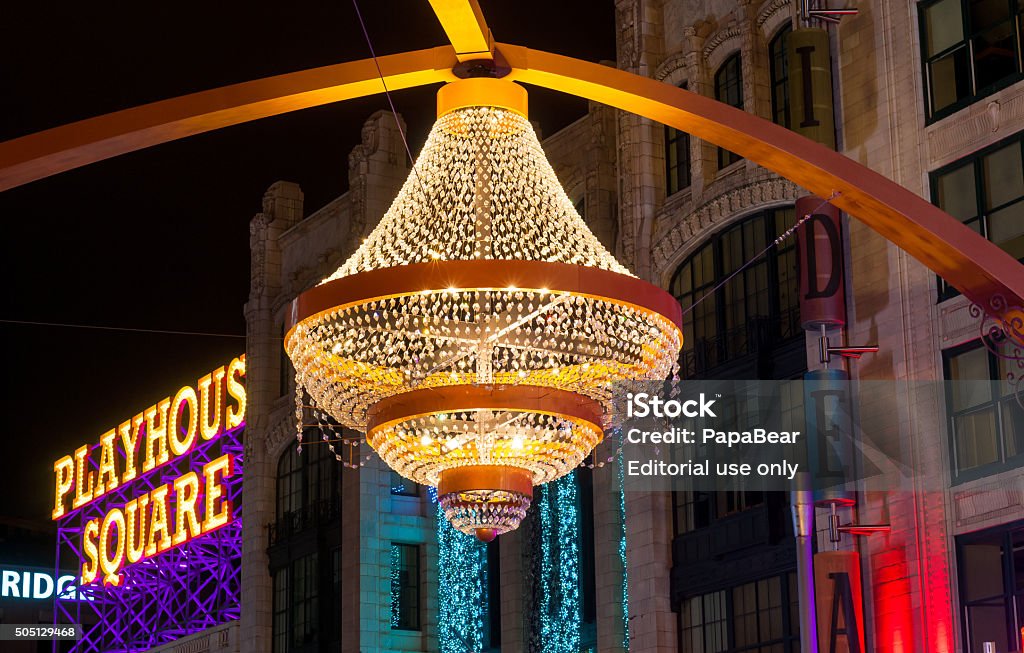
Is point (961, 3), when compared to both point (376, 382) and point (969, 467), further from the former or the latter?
point (376, 382)

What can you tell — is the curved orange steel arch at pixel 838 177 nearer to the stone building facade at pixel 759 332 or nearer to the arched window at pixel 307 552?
the stone building facade at pixel 759 332

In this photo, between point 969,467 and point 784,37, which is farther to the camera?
point 784,37

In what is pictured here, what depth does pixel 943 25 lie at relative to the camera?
29391 millimetres

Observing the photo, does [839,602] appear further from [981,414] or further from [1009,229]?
[1009,229]

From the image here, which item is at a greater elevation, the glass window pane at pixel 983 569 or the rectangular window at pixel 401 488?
the rectangular window at pixel 401 488

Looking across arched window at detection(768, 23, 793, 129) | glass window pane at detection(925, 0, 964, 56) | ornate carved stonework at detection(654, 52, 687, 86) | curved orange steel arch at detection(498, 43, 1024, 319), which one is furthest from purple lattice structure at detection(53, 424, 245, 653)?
curved orange steel arch at detection(498, 43, 1024, 319)

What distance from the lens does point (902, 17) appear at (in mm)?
30031

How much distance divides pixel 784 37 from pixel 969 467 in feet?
34.2

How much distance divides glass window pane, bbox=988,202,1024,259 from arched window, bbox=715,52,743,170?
323 inches

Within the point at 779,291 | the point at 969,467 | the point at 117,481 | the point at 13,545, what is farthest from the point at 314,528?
the point at 13,545

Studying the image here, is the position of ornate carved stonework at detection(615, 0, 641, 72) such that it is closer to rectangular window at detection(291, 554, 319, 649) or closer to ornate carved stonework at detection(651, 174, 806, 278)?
ornate carved stonework at detection(651, 174, 806, 278)

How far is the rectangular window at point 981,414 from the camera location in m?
26.6

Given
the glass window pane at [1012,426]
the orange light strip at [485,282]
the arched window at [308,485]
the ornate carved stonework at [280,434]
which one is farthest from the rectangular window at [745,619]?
the orange light strip at [485,282]

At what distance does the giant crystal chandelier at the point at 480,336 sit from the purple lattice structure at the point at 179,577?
1742 inches
